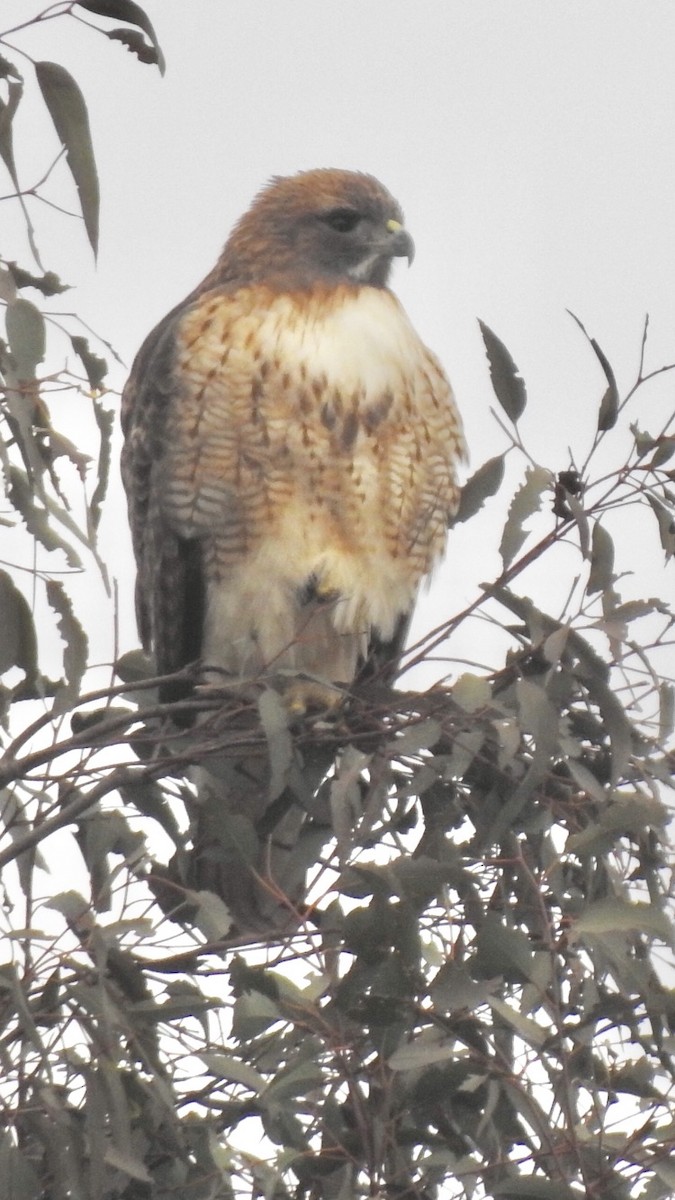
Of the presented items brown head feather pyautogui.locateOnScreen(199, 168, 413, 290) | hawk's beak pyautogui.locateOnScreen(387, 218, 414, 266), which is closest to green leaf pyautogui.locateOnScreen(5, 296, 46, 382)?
brown head feather pyautogui.locateOnScreen(199, 168, 413, 290)

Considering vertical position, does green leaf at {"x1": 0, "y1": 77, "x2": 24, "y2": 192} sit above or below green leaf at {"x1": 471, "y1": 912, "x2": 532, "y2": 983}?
above

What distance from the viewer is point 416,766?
2758 mm

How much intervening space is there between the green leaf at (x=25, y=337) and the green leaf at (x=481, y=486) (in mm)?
956

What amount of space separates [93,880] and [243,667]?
1118 mm

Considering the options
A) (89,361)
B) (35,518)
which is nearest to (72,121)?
(89,361)

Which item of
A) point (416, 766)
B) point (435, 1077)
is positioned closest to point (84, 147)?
point (416, 766)

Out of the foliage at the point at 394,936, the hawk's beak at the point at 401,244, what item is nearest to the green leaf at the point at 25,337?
the foliage at the point at 394,936

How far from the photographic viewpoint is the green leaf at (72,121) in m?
2.54

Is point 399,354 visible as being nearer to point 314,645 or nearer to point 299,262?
point 299,262

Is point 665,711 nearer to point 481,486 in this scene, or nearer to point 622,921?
point 622,921

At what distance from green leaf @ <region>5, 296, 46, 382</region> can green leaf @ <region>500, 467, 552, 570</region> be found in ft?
2.26

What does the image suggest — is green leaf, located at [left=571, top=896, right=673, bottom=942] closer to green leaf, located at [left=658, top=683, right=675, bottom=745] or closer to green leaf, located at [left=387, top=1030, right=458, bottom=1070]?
green leaf, located at [left=387, top=1030, right=458, bottom=1070]

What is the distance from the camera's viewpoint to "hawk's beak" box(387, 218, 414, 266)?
4066mm

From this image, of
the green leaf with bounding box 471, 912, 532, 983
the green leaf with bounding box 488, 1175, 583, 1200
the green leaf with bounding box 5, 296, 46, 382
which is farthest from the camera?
the green leaf with bounding box 5, 296, 46, 382
